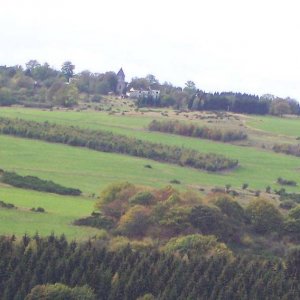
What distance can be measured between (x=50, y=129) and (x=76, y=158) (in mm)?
14030

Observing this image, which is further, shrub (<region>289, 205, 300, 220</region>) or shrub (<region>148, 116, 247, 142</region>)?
shrub (<region>148, 116, 247, 142</region>)

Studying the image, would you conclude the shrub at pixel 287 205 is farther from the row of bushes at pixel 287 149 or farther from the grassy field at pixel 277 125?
the grassy field at pixel 277 125

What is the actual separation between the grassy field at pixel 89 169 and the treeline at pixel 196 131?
1983 millimetres

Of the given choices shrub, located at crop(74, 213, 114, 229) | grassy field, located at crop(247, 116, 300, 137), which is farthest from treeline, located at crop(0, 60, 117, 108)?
shrub, located at crop(74, 213, 114, 229)

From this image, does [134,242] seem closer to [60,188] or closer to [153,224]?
[153,224]

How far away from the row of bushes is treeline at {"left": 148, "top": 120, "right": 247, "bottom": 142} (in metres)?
5.09

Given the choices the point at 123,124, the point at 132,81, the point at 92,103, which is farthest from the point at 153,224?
the point at 132,81

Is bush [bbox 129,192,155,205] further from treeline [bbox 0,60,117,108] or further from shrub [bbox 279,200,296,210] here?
treeline [bbox 0,60,117,108]

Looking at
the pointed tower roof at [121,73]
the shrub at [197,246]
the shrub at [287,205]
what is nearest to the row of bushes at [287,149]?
the shrub at [287,205]

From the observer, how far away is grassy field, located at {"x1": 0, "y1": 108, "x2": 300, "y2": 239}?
4727 cm

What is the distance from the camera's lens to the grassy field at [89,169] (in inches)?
1861

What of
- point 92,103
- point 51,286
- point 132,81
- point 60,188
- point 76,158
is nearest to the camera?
point 51,286

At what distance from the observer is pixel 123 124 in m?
97.9

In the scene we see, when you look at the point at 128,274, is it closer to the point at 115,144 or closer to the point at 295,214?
the point at 295,214
